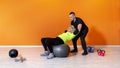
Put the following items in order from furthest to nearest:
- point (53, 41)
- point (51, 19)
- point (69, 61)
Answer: point (51, 19) < point (53, 41) < point (69, 61)

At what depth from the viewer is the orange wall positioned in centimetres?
666

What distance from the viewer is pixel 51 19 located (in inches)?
266

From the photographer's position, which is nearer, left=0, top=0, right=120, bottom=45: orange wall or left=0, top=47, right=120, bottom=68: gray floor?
left=0, top=47, right=120, bottom=68: gray floor

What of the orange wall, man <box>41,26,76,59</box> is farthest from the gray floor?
the orange wall

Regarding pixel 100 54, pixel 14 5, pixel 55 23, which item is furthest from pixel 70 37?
pixel 14 5

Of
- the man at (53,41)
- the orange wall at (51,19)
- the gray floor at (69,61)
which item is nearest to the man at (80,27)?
the man at (53,41)

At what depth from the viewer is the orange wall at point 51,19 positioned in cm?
666

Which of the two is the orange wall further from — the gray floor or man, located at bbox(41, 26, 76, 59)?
man, located at bbox(41, 26, 76, 59)

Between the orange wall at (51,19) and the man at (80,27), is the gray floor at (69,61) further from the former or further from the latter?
the orange wall at (51,19)

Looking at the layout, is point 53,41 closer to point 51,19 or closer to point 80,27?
point 80,27

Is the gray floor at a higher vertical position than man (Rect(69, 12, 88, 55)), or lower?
lower

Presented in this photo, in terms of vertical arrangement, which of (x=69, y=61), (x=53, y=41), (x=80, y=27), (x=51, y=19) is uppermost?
(x=51, y=19)

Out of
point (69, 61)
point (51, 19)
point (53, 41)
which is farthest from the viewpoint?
point (51, 19)

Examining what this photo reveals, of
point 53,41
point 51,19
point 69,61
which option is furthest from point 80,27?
point 51,19
